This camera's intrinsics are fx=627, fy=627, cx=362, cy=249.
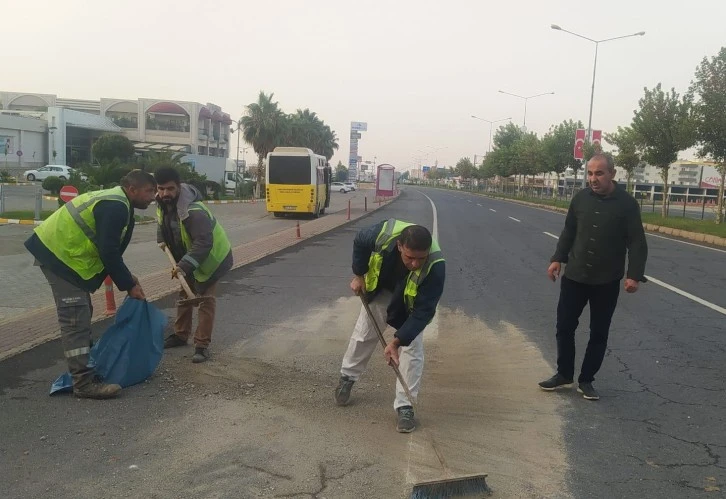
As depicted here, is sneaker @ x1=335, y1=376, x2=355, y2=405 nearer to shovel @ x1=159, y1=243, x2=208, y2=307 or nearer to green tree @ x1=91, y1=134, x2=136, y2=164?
shovel @ x1=159, y1=243, x2=208, y2=307

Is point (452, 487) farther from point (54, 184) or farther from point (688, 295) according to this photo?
point (54, 184)

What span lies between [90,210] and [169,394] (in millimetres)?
1431

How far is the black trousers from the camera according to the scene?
15.6 feet

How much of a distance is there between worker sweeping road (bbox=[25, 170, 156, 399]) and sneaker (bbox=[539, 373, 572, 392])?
3195 mm

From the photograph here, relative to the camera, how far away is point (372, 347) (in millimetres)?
4371

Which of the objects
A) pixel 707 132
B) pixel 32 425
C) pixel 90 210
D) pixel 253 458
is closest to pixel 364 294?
pixel 253 458

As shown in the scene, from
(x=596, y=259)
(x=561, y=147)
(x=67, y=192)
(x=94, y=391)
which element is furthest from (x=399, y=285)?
(x=561, y=147)

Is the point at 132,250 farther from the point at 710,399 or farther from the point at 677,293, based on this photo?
the point at 710,399

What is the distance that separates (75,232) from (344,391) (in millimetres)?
2148

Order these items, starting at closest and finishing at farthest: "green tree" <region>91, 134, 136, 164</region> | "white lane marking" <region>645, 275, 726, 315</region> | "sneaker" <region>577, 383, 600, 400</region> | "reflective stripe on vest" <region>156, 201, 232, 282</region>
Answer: "sneaker" <region>577, 383, 600, 400</region>, "reflective stripe on vest" <region>156, 201, 232, 282</region>, "white lane marking" <region>645, 275, 726, 315</region>, "green tree" <region>91, 134, 136, 164</region>

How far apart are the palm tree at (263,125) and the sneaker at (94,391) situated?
155 feet

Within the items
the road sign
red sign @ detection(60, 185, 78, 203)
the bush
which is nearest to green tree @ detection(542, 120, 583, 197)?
the road sign

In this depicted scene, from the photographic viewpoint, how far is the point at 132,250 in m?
13.2

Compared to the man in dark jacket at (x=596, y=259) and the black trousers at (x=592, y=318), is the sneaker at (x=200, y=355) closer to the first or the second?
the man in dark jacket at (x=596, y=259)
